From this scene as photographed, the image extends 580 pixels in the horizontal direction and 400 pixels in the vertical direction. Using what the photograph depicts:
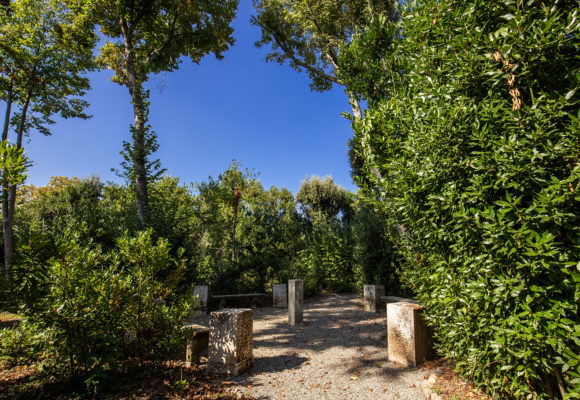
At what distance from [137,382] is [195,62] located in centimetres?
1151

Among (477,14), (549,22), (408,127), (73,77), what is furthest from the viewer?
(73,77)

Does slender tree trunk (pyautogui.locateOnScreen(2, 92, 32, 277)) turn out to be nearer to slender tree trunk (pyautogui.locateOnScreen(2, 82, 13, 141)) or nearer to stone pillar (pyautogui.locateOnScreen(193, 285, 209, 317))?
slender tree trunk (pyautogui.locateOnScreen(2, 82, 13, 141))

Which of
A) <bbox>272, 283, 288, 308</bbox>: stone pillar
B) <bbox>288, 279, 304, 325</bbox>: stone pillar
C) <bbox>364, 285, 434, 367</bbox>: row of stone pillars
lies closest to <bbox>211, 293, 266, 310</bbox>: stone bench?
<bbox>272, 283, 288, 308</bbox>: stone pillar

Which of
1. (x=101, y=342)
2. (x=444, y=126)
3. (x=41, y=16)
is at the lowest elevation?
(x=101, y=342)

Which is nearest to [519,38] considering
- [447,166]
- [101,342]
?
[447,166]

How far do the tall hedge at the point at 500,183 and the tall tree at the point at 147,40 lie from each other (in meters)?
7.32

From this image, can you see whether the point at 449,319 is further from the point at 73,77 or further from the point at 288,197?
the point at 288,197

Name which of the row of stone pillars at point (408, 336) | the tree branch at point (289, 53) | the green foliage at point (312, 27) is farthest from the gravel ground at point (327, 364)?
the tree branch at point (289, 53)

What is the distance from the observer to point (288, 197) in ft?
80.8

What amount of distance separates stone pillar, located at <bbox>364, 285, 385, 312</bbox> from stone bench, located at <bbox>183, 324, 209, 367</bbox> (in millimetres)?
5417

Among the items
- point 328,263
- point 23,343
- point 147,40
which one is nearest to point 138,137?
point 147,40

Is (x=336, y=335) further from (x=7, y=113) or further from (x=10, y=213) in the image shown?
(x=7, y=113)

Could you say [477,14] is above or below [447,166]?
above

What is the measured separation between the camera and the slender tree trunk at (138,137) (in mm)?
7488
